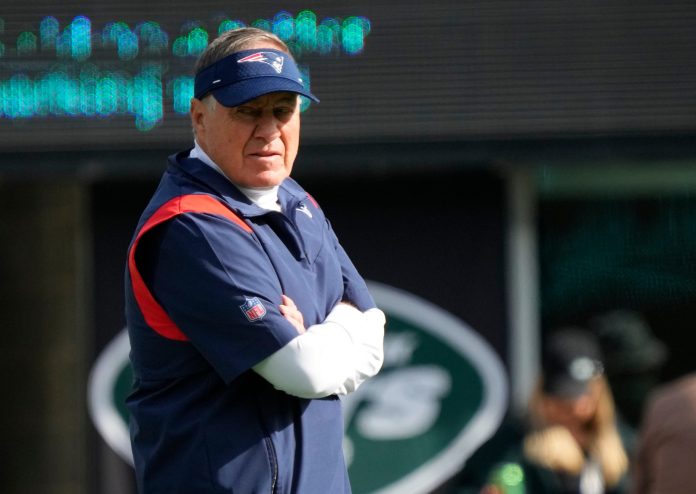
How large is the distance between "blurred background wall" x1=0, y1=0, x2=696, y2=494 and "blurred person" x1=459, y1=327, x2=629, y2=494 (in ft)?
3.24

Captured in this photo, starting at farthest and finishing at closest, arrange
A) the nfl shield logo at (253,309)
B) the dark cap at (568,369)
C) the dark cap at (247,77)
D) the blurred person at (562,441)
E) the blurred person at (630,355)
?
1. the blurred person at (630,355)
2. the dark cap at (568,369)
3. the blurred person at (562,441)
4. the dark cap at (247,77)
5. the nfl shield logo at (253,309)

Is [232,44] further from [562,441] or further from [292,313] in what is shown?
[562,441]

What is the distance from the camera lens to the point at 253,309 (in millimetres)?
Result: 2438

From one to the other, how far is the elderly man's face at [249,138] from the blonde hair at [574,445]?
6.02ft

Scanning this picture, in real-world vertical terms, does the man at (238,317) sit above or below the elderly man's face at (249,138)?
below

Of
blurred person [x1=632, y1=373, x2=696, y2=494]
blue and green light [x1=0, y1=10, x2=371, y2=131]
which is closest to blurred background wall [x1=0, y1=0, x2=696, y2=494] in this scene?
blue and green light [x1=0, y1=10, x2=371, y2=131]

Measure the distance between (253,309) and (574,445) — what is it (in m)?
2.11

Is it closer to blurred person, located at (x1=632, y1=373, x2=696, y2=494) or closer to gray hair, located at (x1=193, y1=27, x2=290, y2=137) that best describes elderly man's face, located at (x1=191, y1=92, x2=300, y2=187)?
gray hair, located at (x1=193, y1=27, x2=290, y2=137)

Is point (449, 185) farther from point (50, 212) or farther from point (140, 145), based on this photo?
point (50, 212)

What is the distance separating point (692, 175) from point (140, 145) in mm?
2136

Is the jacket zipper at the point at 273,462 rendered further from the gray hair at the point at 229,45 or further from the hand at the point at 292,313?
the gray hair at the point at 229,45

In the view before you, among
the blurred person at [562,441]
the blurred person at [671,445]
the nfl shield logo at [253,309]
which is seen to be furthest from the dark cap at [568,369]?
the nfl shield logo at [253,309]

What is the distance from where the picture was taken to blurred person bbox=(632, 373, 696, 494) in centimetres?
256

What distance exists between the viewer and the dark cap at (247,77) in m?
2.54
